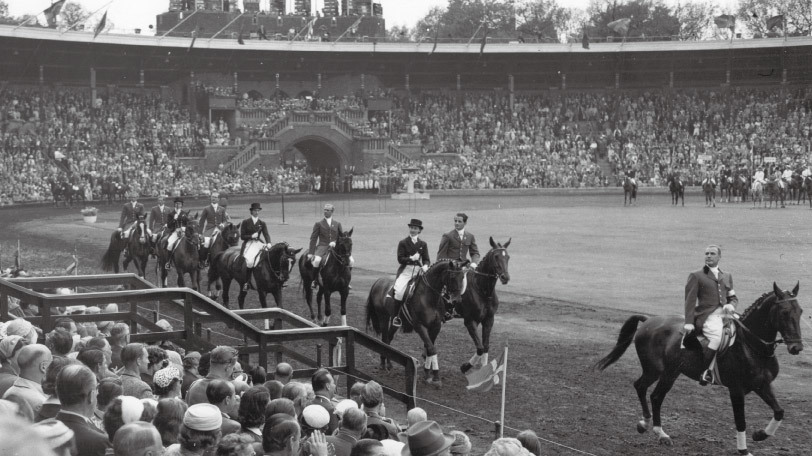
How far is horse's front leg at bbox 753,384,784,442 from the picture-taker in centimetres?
1025

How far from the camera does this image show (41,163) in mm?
53781

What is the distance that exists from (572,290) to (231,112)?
157 ft

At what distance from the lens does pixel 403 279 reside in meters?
14.4

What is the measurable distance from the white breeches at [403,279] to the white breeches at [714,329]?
485 cm

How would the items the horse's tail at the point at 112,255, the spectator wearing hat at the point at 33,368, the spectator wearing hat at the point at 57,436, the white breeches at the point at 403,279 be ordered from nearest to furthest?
the spectator wearing hat at the point at 57,436
the spectator wearing hat at the point at 33,368
the white breeches at the point at 403,279
the horse's tail at the point at 112,255

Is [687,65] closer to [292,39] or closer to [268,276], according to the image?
[292,39]

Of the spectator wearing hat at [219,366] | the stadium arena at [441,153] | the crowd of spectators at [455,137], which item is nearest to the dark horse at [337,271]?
the stadium arena at [441,153]

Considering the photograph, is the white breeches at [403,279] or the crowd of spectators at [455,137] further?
the crowd of spectators at [455,137]

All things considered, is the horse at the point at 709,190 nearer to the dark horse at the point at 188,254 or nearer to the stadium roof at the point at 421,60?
the stadium roof at the point at 421,60

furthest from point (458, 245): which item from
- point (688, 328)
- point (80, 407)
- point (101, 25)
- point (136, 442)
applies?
point (101, 25)

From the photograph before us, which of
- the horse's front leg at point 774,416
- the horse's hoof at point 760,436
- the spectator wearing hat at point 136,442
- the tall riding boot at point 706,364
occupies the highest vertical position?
Answer: the spectator wearing hat at point 136,442

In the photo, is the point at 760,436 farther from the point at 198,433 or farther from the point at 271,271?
the point at 271,271

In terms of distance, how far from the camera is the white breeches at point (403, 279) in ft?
46.8

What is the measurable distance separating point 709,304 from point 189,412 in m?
7.29
